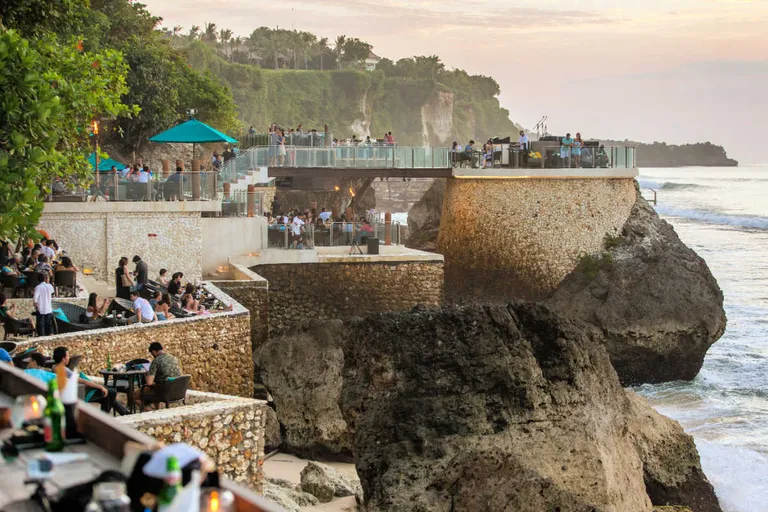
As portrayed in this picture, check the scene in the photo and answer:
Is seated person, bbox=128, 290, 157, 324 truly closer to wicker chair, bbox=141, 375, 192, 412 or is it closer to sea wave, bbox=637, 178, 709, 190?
wicker chair, bbox=141, 375, 192, 412

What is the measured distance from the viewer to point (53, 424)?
738cm

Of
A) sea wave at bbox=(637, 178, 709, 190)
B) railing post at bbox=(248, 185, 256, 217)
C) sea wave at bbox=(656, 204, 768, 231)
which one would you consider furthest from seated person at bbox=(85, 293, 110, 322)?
sea wave at bbox=(637, 178, 709, 190)

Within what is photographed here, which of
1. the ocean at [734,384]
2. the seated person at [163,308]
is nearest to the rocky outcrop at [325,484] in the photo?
the seated person at [163,308]

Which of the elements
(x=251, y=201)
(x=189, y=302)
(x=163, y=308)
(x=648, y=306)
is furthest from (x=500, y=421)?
(x=648, y=306)

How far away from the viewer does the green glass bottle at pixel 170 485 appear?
547cm

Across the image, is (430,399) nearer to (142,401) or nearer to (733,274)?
(142,401)

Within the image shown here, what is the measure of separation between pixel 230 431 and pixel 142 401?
4.00 ft

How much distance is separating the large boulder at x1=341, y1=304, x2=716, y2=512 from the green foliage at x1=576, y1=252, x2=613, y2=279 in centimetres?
1790

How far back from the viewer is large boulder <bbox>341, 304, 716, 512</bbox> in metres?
12.7

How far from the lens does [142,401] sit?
12969 millimetres

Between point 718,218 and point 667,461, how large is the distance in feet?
245

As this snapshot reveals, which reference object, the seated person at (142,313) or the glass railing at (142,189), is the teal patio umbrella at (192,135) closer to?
the glass railing at (142,189)

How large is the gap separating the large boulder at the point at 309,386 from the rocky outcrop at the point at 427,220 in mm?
15448

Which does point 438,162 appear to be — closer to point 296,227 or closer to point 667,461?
point 296,227
